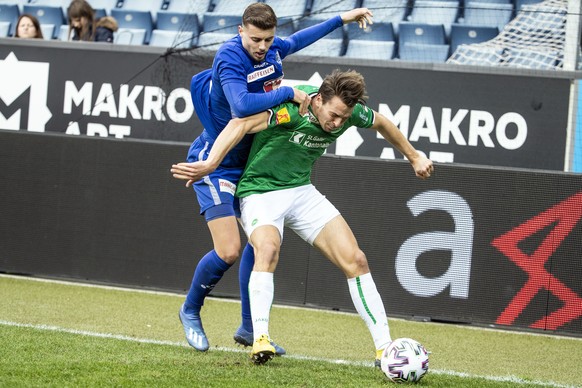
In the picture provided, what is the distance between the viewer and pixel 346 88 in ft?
17.7

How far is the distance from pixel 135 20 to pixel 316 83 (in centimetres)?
384

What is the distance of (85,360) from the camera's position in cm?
548

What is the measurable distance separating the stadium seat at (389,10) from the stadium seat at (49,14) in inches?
167

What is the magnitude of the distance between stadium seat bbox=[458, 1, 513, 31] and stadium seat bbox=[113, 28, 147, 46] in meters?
4.00

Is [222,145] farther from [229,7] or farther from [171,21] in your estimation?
[171,21]

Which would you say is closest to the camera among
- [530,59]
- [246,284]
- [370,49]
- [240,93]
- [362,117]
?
[240,93]

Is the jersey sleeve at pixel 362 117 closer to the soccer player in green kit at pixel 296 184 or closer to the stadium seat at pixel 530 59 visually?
the soccer player in green kit at pixel 296 184

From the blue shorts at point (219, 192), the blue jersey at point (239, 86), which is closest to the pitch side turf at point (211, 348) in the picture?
the blue shorts at point (219, 192)

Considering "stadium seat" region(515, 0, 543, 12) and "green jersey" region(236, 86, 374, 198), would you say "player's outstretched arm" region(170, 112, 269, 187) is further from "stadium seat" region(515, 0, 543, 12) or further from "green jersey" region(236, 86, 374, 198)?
"stadium seat" region(515, 0, 543, 12)

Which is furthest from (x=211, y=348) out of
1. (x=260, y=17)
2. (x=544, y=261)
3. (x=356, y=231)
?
(x=544, y=261)

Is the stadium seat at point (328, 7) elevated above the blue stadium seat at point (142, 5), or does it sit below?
above

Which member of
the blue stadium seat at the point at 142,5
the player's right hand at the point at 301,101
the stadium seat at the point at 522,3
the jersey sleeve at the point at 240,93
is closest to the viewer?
the jersey sleeve at the point at 240,93

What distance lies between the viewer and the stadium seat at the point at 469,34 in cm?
1076

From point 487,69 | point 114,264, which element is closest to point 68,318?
point 114,264
